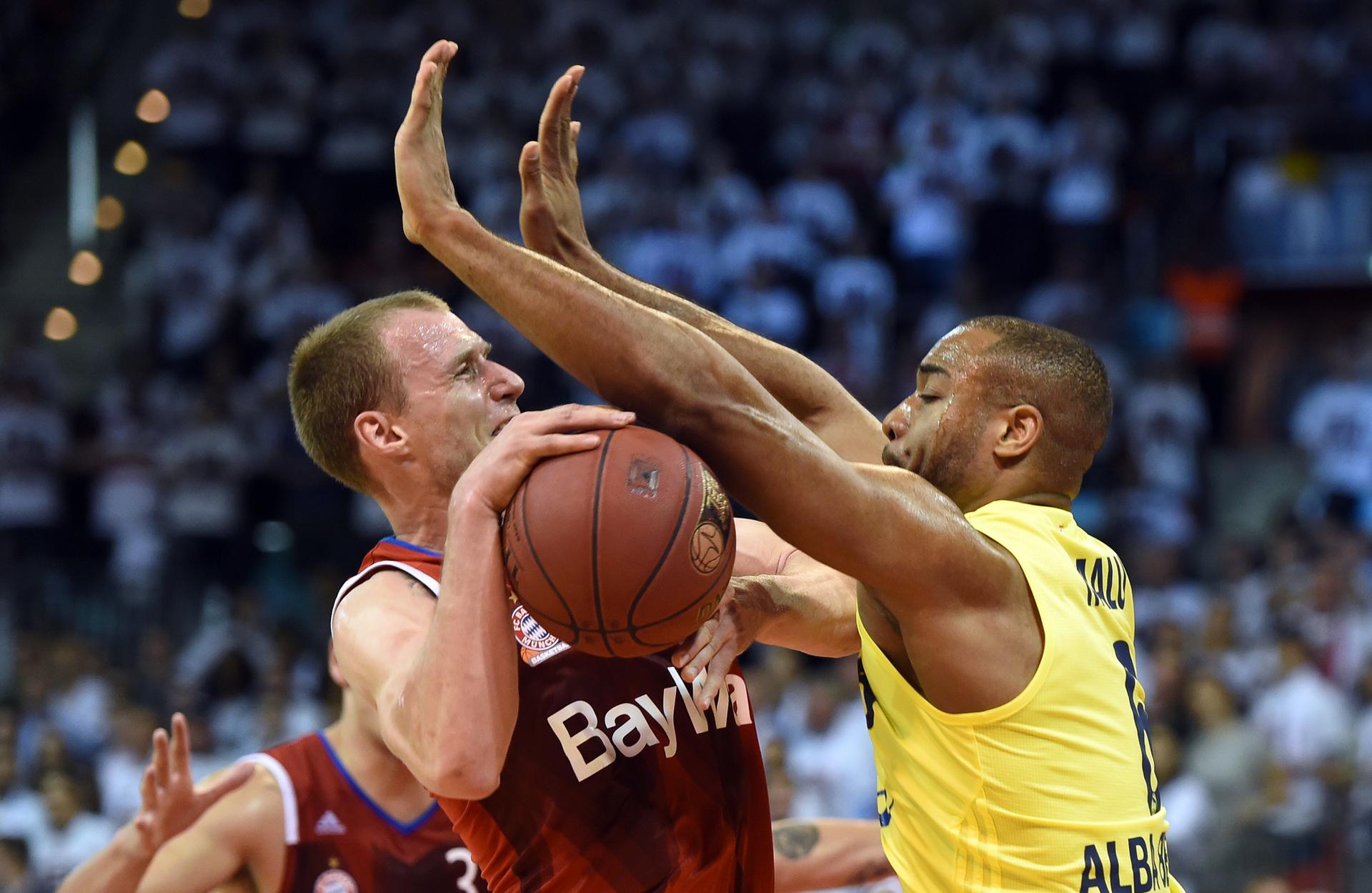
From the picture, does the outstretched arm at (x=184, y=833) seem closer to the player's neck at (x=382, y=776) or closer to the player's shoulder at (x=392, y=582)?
the player's neck at (x=382, y=776)

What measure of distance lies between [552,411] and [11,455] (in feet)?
35.5

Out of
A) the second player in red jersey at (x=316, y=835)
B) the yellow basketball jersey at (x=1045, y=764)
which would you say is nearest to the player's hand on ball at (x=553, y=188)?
the yellow basketball jersey at (x=1045, y=764)

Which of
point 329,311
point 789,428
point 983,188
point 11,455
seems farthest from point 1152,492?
point 789,428

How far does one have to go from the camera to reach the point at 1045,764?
10.2ft

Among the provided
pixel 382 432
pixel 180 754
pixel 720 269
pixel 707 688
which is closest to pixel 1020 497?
pixel 707 688

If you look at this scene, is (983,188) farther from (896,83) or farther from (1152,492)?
(1152,492)

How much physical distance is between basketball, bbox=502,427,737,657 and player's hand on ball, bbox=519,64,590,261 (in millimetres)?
930

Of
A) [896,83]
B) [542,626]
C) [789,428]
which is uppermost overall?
[896,83]

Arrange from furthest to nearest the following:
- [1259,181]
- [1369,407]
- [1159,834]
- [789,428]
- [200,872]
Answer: [1259,181] → [1369,407] → [200,872] → [1159,834] → [789,428]

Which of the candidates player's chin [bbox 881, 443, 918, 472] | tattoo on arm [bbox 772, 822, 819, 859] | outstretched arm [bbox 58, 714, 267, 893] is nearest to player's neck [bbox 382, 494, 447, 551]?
outstretched arm [bbox 58, 714, 267, 893]

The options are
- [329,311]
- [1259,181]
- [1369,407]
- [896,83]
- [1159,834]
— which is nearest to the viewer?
[1159,834]

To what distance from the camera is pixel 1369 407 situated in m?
12.3

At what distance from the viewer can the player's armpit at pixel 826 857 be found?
4.61 meters

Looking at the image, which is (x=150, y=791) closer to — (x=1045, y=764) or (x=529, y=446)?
(x=529, y=446)
